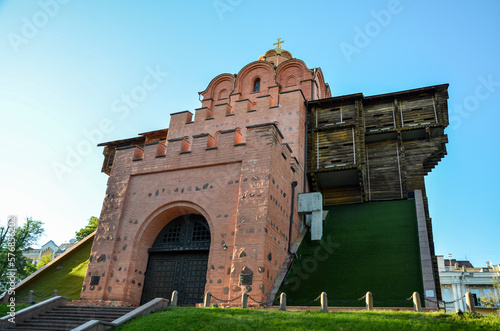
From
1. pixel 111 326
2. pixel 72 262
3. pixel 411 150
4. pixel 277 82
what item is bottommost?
pixel 111 326

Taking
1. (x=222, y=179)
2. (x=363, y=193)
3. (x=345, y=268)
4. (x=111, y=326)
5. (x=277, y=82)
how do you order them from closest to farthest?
(x=111, y=326), (x=345, y=268), (x=222, y=179), (x=363, y=193), (x=277, y=82)

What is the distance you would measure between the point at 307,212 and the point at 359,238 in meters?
2.60

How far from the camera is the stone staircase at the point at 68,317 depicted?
38.0 feet

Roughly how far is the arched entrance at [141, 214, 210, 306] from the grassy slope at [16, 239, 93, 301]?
11.0 feet

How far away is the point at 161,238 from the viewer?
53.7ft

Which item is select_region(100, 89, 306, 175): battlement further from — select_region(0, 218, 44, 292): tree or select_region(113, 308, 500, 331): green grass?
select_region(113, 308, 500, 331): green grass

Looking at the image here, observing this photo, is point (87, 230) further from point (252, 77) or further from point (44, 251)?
point (44, 251)

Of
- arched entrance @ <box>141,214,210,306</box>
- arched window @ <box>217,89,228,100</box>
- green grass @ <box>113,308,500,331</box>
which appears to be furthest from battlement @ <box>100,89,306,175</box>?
green grass @ <box>113,308,500,331</box>

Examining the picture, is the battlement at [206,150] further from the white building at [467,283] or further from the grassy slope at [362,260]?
the white building at [467,283]

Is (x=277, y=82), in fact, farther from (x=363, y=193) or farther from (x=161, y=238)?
(x=161, y=238)

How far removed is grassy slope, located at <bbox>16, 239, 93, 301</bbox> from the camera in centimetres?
1680

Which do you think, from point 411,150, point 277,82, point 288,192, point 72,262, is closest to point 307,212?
point 288,192

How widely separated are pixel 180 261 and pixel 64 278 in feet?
20.0

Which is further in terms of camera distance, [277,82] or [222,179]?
[277,82]
